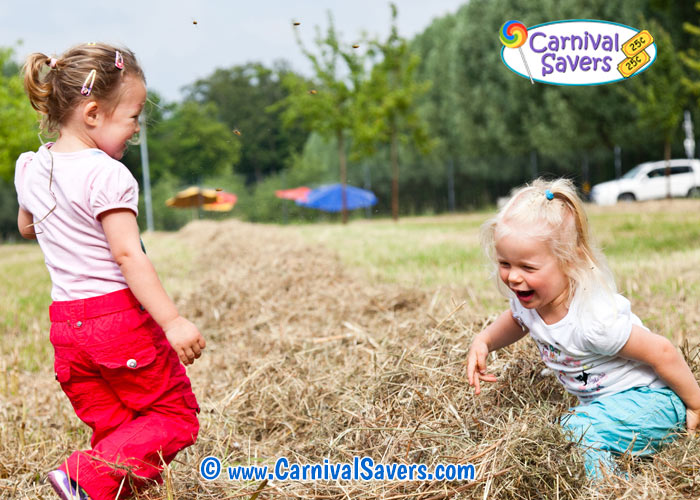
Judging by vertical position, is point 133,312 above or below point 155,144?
below

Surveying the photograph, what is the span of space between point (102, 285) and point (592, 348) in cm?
171

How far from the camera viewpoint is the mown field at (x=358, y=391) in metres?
2.10

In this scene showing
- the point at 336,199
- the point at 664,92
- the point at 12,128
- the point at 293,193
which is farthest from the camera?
the point at 293,193

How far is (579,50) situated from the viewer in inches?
137

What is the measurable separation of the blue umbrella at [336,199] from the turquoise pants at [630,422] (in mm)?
25010

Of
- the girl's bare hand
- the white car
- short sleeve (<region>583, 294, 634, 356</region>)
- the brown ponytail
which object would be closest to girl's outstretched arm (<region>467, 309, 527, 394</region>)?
the girl's bare hand

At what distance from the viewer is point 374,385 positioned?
2.88 metres

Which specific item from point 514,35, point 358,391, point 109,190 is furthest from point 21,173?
point 514,35

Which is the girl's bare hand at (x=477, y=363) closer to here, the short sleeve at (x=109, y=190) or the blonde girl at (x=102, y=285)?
the blonde girl at (x=102, y=285)

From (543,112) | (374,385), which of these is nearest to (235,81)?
(543,112)

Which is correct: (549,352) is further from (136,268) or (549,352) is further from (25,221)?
(25,221)

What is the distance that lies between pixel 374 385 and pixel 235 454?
2.16ft

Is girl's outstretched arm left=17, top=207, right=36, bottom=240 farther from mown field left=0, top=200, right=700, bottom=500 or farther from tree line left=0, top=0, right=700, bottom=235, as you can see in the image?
tree line left=0, top=0, right=700, bottom=235

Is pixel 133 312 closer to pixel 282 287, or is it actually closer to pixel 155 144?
pixel 282 287
